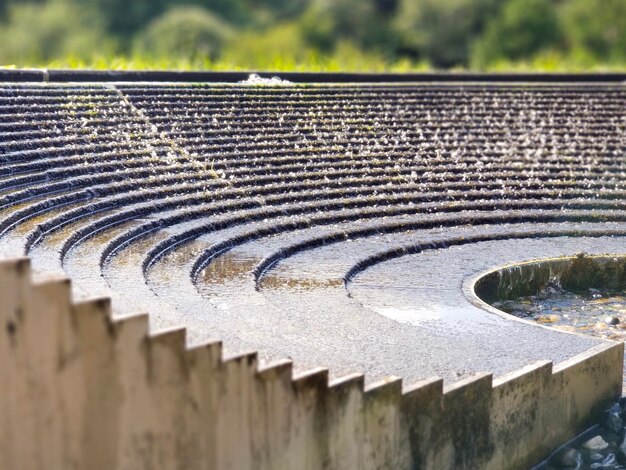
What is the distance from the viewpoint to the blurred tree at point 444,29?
4762 centimetres

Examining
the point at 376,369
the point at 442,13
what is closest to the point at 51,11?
the point at 442,13

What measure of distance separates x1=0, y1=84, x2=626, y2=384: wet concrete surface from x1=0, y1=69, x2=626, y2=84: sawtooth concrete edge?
38 cm

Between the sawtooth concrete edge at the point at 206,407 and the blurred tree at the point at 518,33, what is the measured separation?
1471 inches

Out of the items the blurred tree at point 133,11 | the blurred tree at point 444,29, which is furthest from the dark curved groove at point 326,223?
the blurred tree at point 133,11

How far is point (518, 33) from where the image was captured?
44.4m

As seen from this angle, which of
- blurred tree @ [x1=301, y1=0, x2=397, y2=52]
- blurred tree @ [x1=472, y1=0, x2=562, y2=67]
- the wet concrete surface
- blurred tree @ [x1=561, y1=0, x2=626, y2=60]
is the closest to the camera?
the wet concrete surface

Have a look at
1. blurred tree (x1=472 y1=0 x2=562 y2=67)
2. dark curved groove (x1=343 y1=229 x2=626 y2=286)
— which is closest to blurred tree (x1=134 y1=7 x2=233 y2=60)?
blurred tree (x1=472 y1=0 x2=562 y2=67)

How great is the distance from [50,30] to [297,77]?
3242 centimetres

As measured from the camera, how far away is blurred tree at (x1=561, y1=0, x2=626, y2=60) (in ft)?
152

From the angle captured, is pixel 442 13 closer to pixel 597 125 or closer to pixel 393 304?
pixel 597 125

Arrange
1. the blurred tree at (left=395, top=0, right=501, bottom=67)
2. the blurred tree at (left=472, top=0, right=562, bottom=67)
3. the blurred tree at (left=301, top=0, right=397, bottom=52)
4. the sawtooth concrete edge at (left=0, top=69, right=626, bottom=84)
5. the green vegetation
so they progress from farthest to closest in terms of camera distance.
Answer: the blurred tree at (left=395, top=0, right=501, bottom=67)
the blurred tree at (left=301, top=0, right=397, bottom=52)
the green vegetation
the blurred tree at (left=472, top=0, right=562, bottom=67)
the sawtooth concrete edge at (left=0, top=69, right=626, bottom=84)

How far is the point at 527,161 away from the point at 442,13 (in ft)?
107

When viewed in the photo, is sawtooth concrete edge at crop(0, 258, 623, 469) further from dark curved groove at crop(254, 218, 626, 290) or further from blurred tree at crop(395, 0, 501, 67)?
blurred tree at crop(395, 0, 501, 67)

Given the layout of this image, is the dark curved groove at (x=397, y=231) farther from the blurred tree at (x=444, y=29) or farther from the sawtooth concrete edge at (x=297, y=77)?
the blurred tree at (x=444, y=29)
